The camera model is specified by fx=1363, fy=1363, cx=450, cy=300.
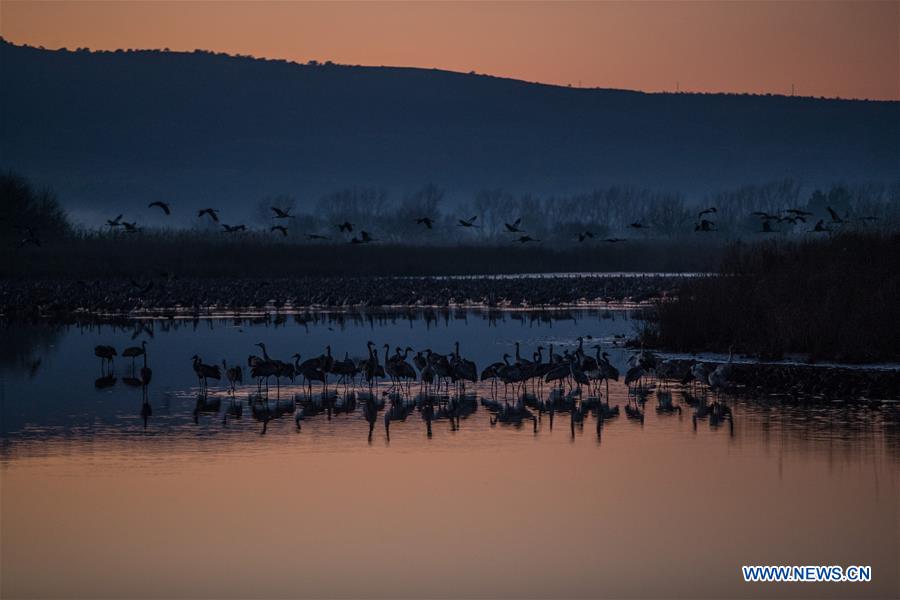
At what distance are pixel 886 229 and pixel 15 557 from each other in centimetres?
2368

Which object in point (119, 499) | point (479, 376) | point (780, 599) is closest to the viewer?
point (780, 599)

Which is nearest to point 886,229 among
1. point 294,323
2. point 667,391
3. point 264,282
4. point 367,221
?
point 667,391

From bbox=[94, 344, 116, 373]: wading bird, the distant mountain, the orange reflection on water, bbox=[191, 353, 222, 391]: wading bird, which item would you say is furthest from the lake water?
the distant mountain

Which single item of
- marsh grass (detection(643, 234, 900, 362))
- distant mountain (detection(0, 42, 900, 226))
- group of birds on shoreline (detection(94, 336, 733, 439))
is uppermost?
distant mountain (detection(0, 42, 900, 226))

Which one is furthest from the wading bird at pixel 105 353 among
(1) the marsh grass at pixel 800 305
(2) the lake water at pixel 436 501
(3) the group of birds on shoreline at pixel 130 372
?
(1) the marsh grass at pixel 800 305

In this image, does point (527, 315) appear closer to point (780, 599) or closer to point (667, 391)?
point (667, 391)

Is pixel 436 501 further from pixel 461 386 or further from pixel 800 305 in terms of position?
pixel 800 305

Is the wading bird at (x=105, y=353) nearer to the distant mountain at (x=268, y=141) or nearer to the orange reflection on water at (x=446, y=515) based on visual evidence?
the orange reflection on water at (x=446, y=515)

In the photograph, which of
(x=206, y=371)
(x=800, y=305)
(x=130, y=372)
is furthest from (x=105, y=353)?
(x=800, y=305)

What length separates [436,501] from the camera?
13242mm

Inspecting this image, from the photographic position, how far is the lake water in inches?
428

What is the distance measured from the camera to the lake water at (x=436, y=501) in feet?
35.6

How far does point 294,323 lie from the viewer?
3747 cm

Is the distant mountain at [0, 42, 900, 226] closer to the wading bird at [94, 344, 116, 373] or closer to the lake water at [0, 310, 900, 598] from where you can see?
the wading bird at [94, 344, 116, 373]
